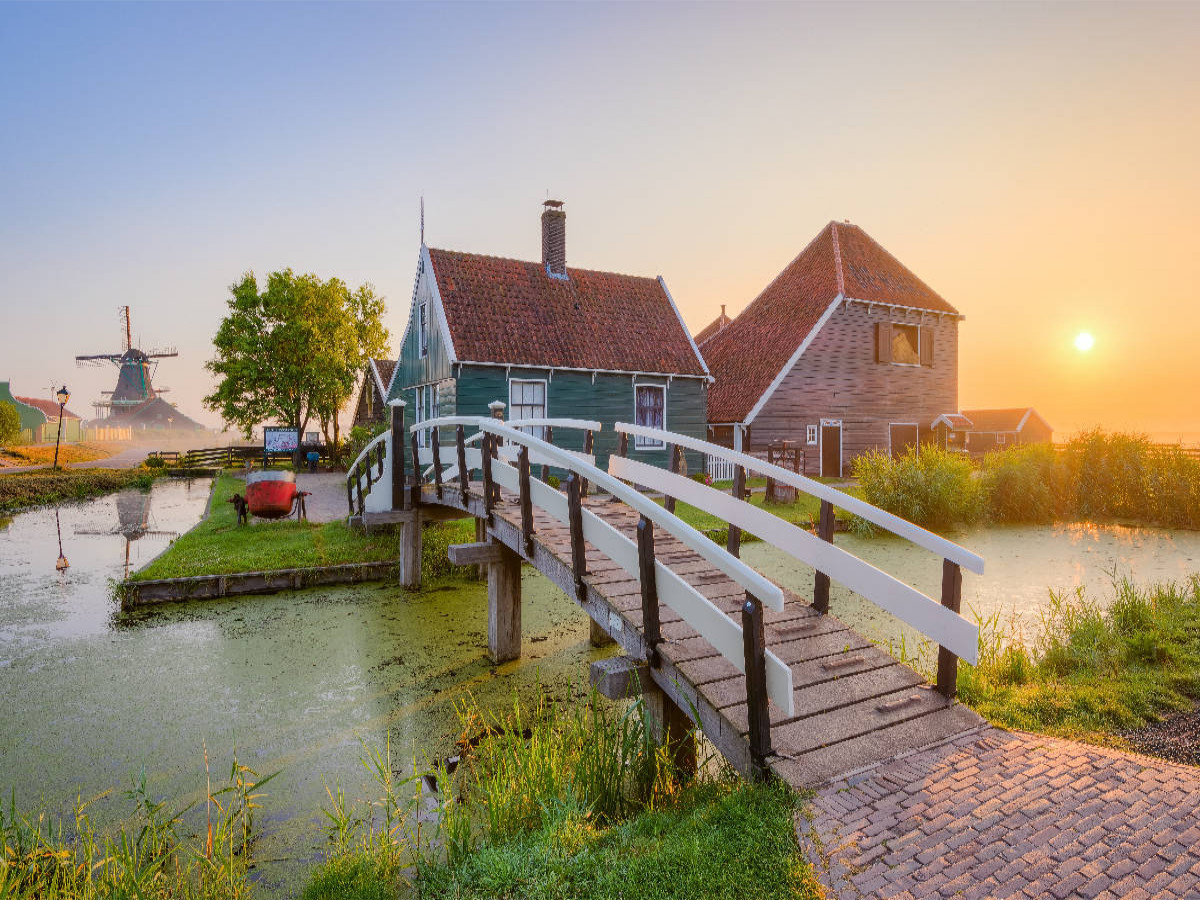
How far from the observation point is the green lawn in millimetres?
9672

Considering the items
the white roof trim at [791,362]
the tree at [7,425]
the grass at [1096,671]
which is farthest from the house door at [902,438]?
the tree at [7,425]

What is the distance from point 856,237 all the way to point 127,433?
82084 mm

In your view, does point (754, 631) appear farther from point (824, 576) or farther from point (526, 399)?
point (526, 399)

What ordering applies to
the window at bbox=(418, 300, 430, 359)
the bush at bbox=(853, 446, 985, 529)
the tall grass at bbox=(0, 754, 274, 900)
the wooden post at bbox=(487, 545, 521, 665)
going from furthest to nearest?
the window at bbox=(418, 300, 430, 359) → the bush at bbox=(853, 446, 985, 529) → the wooden post at bbox=(487, 545, 521, 665) → the tall grass at bbox=(0, 754, 274, 900)

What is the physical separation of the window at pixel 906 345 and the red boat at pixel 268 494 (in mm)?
18727

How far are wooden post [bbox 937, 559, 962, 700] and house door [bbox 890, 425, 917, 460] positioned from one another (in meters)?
19.6

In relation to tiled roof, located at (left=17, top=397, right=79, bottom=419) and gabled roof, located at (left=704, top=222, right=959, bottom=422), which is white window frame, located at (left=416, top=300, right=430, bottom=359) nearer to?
gabled roof, located at (left=704, top=222, right=959, bottom=422)

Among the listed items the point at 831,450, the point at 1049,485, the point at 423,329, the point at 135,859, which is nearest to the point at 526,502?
the point at 135,859

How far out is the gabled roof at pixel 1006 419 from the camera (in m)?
34.8

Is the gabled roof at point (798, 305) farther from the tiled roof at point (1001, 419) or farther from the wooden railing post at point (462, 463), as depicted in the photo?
the tiled roof at point (1001, 419)

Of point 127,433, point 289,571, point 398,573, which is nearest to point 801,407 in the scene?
point 398,573

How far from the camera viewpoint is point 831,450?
21141 millimetres

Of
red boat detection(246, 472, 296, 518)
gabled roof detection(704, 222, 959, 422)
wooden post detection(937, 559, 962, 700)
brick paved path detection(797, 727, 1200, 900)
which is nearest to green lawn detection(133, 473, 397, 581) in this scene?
red boat detection(246, 472, 296, 518)

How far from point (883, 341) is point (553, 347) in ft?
37.3
